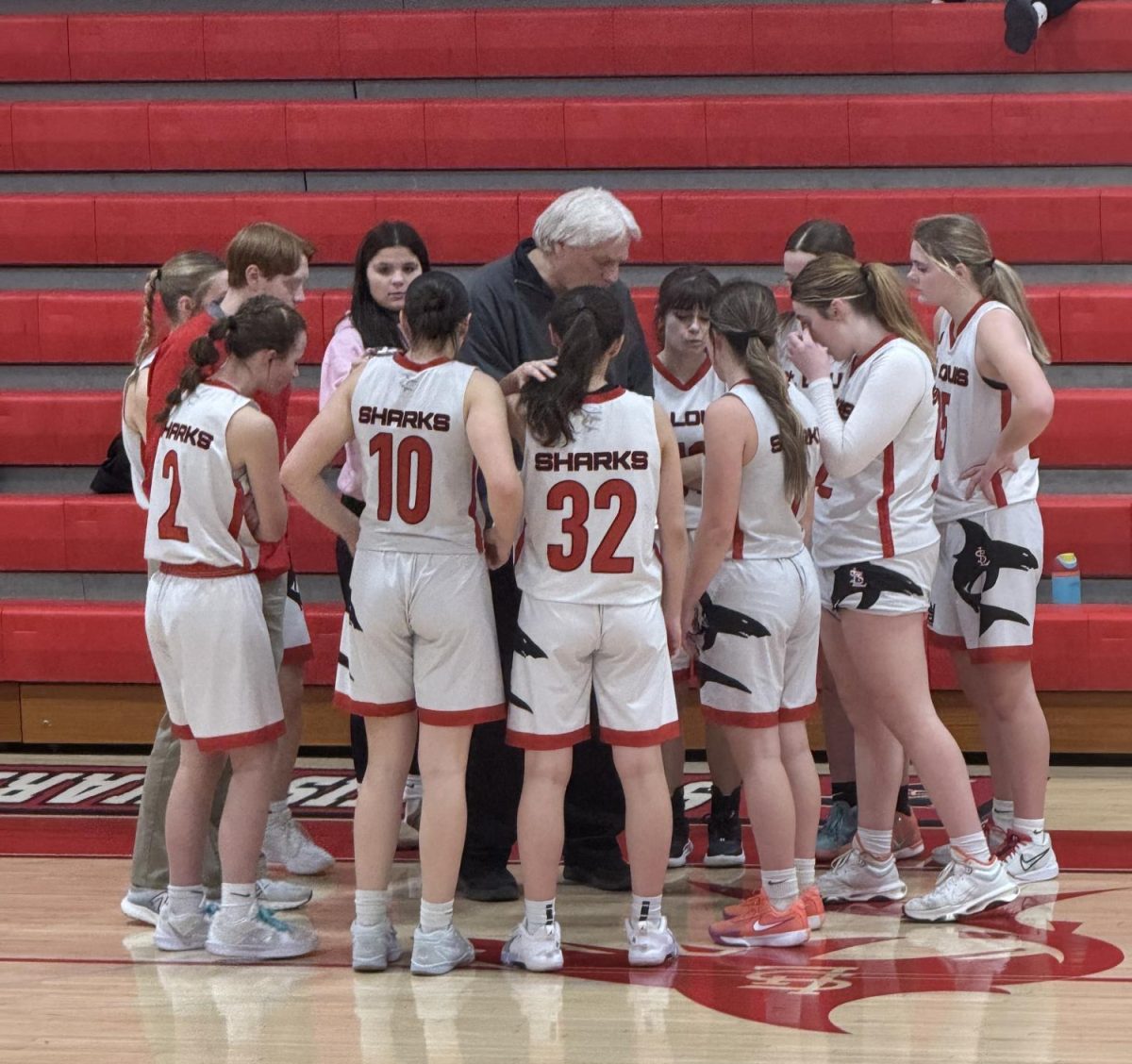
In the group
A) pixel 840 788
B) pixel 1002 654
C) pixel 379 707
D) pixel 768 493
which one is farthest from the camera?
pixel 840 788

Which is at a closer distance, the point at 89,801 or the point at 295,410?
the point at 89,801

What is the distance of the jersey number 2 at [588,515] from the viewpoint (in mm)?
3182

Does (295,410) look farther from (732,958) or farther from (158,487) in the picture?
(732,958)

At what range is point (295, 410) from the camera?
5.45 m

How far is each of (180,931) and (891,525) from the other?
1654mm

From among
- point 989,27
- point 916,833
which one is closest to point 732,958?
point 916,833

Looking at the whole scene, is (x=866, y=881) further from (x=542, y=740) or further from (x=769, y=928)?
(x=542, y=740)

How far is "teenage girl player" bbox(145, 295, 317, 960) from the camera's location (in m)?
3.30

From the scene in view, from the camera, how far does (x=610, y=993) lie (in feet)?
10.4

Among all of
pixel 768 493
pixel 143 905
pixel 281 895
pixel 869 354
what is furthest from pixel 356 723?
pixel 869 354

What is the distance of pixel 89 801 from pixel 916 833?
2.16m

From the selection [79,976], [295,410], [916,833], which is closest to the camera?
[79,976]

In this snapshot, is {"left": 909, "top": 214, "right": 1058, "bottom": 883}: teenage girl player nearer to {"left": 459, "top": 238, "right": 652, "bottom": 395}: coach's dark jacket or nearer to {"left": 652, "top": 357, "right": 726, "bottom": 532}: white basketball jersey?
{"left": 652, "top": 357, "right": 726, "bottom": 532}: white basketball jersey

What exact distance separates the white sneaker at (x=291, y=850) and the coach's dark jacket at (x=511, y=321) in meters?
1.21
